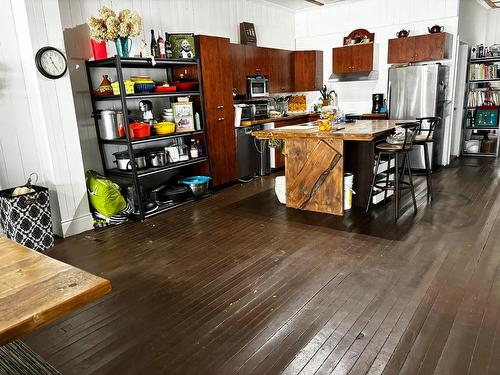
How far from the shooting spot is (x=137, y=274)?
3.06 meters

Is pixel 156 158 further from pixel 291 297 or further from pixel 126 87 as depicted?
pixel 291 297

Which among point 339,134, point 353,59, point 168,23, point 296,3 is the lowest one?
point 339,134

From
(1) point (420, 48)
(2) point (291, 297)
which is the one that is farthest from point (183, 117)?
(1) point (420, 48)

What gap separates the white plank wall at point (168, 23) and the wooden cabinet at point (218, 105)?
0.65 m

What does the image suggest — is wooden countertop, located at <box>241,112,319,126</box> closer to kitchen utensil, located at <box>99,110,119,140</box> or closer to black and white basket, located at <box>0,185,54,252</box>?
kitchen utensil, located at <box>99,110,119,140</box>

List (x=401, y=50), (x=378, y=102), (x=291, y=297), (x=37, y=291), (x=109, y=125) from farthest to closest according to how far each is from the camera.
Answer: (x=378, y=102) → (x=401, y=50) → (x=109, y=125) → (x=291, y=297) → (x=37, y=291)

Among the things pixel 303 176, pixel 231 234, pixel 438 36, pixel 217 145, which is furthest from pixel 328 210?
pixel 438 36

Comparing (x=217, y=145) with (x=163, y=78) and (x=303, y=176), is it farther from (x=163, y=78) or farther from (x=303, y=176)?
(x=303, y=176)

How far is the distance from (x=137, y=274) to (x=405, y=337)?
6.55ft

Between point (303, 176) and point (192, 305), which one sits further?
point (303, 176)

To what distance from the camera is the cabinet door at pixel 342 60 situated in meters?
6.97

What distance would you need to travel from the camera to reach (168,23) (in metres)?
5.23

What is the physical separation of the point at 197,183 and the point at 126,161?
3.17ft

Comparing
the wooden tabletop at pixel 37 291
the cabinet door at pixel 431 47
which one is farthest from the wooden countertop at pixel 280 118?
the wooden tabletop at pixel 37 291
